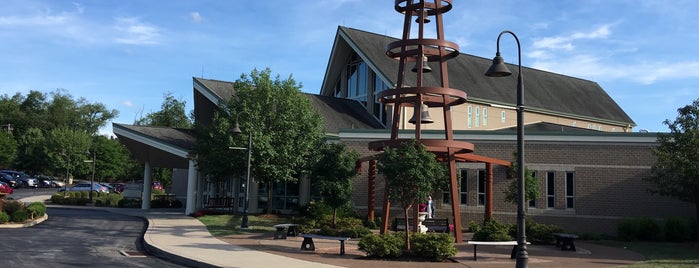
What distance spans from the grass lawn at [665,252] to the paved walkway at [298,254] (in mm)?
559

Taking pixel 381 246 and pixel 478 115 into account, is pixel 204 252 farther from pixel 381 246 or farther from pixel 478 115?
pixel 478 115

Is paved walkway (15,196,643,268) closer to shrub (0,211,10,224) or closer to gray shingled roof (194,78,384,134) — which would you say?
shrub (0,211,10,224)

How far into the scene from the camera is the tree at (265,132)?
29.7m

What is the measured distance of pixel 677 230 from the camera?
2225cm

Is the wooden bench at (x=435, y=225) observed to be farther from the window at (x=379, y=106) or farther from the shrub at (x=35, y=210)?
the shrub at (x=35, y=210)

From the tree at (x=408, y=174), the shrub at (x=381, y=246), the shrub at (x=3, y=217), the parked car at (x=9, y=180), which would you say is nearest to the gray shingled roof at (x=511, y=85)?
the tree at (x=408, y=174)

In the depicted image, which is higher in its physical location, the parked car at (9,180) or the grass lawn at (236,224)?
the parked car at (9,180)

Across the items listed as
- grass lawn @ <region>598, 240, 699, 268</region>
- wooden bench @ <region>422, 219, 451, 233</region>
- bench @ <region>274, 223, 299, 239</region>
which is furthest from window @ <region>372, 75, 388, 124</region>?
grass lawn @ <region>598, 240, 699, 268</region>

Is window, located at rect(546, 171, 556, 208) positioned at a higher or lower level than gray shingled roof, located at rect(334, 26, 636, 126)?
lower

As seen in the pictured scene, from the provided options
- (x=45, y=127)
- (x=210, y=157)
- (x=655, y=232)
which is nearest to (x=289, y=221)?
(x=210, y=157)

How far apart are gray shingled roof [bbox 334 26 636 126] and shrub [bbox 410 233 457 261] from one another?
20.1 m

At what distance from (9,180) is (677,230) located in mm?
59758

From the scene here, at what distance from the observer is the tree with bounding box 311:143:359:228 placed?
2198cm

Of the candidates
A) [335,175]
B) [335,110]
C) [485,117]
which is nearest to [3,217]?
[335,175]
